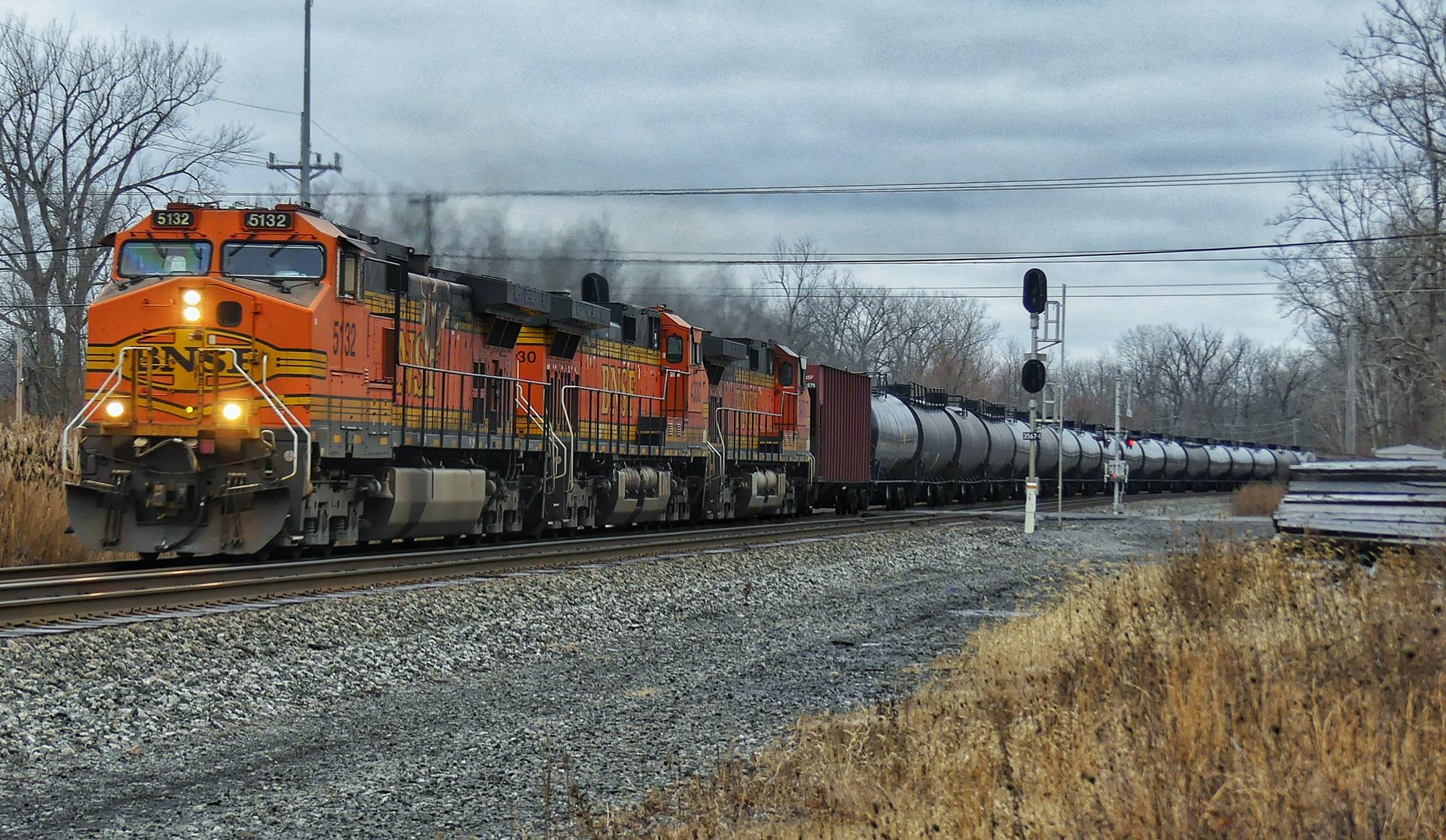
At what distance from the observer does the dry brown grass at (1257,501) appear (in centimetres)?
3738

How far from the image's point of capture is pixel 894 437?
1308 inches

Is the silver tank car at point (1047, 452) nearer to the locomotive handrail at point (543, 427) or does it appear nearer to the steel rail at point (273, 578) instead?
the steel rail at point (273, 578)

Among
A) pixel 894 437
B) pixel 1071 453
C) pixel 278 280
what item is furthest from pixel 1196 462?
pixel 278 280

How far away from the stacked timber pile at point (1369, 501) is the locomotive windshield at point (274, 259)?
10799mm

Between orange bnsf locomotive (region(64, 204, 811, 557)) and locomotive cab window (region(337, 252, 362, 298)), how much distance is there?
26 mm

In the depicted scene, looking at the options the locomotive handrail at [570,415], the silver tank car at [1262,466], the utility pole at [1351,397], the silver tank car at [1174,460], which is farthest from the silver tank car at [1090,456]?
the locomotive handrail at [570,415]

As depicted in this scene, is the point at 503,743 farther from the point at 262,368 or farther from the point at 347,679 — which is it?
the point at 262,368

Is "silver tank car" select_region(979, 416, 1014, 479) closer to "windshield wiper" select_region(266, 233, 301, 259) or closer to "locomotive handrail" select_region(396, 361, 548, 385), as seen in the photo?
"locomotive handrail" select_region(396, 361, 548, 385)

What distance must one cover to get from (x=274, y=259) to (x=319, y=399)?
1685 mm

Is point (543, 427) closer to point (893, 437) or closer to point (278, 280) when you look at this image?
point (278, 280)

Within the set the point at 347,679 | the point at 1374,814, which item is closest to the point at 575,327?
the point at 347,679

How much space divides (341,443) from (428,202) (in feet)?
76.0

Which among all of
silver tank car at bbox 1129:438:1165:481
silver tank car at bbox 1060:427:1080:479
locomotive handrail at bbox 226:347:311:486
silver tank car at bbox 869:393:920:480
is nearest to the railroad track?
locomotive handrail at bbox 226:347:311:486

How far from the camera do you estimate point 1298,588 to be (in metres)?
10.4
